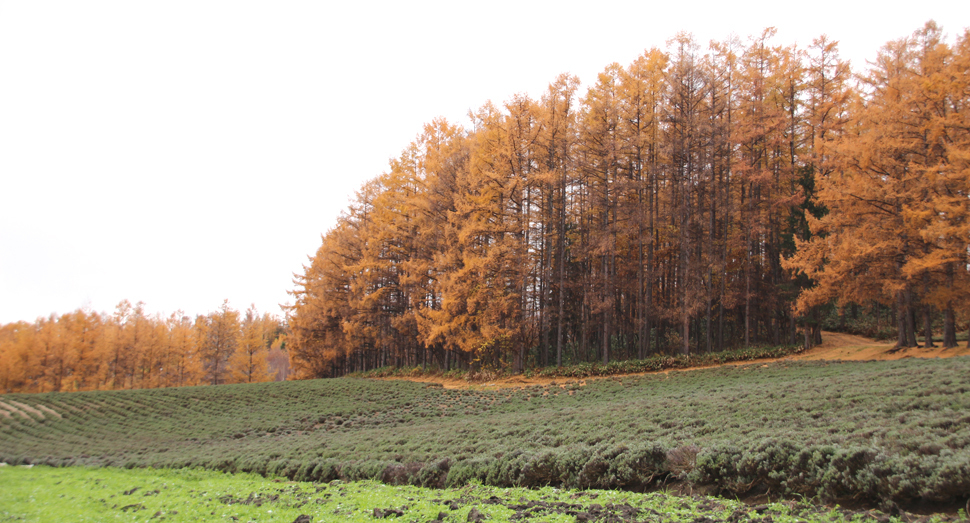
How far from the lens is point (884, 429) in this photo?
6.35m

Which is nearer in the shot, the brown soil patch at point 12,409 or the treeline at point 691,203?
the treeline at point 691,203

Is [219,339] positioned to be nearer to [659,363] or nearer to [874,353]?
[659,363]

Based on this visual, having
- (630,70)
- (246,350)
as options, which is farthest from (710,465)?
→ (246,350)

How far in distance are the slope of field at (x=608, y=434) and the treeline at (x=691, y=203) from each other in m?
4.20

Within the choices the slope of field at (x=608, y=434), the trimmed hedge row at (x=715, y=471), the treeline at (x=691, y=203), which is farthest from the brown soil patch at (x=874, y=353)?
the trimmed hedge row at (x=715, y=471)

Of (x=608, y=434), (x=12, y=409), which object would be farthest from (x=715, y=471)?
(x=12, y=409)

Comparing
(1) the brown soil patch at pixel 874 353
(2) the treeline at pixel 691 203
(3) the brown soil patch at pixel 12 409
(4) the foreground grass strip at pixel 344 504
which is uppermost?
(2) the treeline at pixel 691 203

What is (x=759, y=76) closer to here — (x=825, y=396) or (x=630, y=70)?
(x=630, y=70)

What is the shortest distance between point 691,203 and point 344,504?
2135 cm

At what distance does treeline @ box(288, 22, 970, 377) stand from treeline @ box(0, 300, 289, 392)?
29.9 m

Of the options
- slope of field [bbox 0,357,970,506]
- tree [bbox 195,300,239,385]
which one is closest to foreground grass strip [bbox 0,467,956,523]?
slope of field [bbox 0,357,970,506]

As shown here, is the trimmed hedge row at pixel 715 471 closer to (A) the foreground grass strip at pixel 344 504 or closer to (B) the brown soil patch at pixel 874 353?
(A) the foreground grass strip at pixel 344 504

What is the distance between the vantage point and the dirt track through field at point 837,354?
16694mm

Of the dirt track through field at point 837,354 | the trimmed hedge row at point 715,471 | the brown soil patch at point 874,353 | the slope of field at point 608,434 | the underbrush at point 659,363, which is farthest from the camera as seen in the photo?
the underbrush at point 659,363
